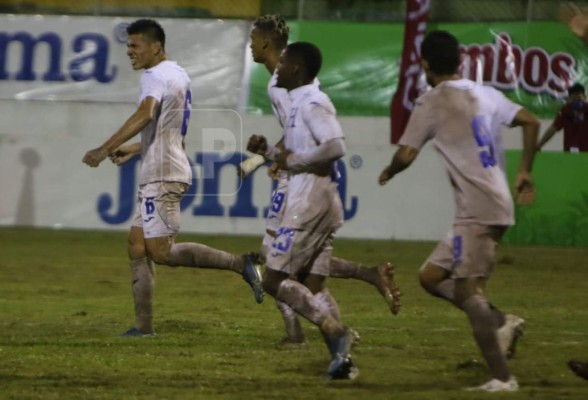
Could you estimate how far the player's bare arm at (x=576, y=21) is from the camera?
8.05 metres

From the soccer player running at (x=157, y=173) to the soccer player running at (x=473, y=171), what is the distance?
2.68 m

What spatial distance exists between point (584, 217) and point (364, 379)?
1258 cm

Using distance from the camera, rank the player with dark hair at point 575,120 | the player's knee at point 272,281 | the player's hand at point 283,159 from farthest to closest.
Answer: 1. the player with dark hair at point 575,120
2. the player's knee at point 272,281
3. the player's hand at point 283,159

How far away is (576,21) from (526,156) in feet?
2.88

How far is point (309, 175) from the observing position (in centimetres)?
842

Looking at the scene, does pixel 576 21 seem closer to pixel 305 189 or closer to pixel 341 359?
pixel 305 189

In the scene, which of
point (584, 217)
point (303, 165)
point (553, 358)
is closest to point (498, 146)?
point (303, 165)

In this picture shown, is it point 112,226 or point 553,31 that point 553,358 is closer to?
point 112,226

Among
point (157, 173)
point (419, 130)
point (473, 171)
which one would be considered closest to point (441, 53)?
point (419, 130)

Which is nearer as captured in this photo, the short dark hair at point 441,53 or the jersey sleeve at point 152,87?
the short dark hair at point 441,53

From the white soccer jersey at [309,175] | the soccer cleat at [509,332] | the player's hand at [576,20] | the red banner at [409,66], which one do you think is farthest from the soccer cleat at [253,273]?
the red banner at [409,66]

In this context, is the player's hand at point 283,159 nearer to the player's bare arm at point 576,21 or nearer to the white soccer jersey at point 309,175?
the white soccer jersey at point 309,175

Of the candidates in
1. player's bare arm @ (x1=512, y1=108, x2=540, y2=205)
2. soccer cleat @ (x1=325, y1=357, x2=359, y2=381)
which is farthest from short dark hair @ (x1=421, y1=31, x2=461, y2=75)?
soccer cleat @ (x1=325, y1=357, x2=359, y2=381)

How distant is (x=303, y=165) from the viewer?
8.27 meters
